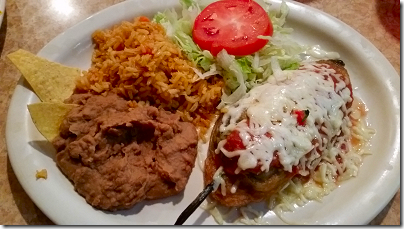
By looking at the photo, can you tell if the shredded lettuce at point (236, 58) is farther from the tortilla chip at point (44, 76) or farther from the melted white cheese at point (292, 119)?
the tortilla chip at point (44, 76)

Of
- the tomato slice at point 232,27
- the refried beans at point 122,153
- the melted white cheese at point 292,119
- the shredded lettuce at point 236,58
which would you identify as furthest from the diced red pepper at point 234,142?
the tomato slice at point 232,27

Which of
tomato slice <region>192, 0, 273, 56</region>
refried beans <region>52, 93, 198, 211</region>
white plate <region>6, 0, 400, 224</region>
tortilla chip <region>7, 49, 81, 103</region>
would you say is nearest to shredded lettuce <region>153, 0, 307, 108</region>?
tomato slice <region>192, 0, 273, 56</region>

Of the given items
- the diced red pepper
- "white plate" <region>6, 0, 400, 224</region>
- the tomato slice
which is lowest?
"white plate" <region>6, 0, 400, 224</region>

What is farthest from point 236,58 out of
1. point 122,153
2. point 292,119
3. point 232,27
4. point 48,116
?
point 48,116

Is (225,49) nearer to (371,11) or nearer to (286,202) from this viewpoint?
(286,202)

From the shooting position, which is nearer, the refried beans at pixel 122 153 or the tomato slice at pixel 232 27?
the refried beans at pixel 122 153

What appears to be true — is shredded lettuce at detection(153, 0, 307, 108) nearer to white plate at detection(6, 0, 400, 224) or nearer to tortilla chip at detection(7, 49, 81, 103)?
white plate at detection(6, 0, 400, 224)
